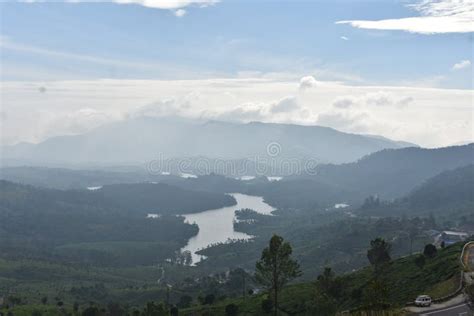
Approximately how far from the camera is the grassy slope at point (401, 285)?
7256 centimetres

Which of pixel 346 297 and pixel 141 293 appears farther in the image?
pixel 141 293

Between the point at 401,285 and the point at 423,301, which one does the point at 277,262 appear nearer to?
the point at 423,301

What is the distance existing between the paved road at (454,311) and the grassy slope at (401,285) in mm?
6273

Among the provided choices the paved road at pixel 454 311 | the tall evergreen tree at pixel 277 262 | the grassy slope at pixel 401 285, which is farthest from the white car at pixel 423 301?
the tall evergreen tree at pixel 277 262

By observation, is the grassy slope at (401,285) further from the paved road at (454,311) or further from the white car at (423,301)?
the paved road at (454,311)

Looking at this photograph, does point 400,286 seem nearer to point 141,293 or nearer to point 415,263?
point 415,263

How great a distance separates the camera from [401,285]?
8269 centimetres

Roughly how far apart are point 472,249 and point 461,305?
34246 mm

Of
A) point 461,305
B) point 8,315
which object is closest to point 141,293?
point 8,315

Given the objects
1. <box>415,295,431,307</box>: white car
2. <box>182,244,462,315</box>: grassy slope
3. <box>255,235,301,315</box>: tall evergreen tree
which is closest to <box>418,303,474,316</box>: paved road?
<box>415,295,431,307</box>: white car

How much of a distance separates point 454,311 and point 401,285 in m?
24.8

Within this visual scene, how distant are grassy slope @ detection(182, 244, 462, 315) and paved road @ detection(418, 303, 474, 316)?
6273 millimetres

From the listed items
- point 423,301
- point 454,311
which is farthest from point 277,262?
point 454,311

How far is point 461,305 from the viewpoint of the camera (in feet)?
196
